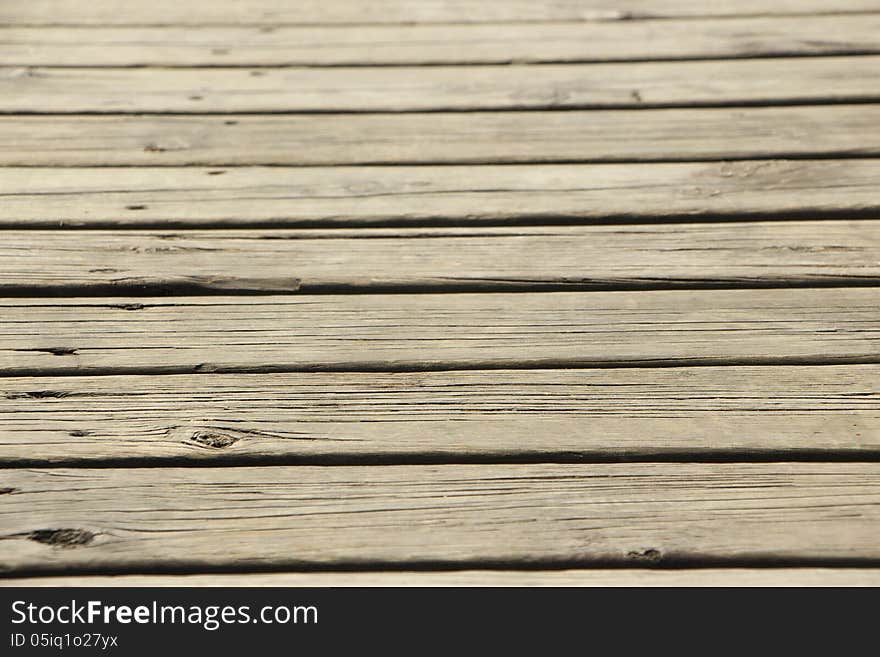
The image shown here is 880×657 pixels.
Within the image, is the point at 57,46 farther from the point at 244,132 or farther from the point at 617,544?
the point at 617,544

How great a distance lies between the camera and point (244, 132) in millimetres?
1868

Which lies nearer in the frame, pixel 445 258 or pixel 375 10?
pixel 445 258

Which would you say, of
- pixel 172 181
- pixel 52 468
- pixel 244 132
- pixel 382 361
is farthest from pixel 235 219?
pixel 52 468

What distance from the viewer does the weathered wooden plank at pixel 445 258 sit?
152 centimetres

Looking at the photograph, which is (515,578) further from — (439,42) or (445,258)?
(439,42)

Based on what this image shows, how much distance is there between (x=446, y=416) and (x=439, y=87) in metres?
0.95

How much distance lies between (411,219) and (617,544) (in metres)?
0.72

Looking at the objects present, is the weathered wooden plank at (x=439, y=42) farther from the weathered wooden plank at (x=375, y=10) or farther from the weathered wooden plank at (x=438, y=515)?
the weathered wooden plank at (x=438, y=515)

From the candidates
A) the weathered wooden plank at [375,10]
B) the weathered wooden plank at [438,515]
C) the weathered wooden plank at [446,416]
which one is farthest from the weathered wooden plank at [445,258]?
the weathered wooden plank at [375,10]

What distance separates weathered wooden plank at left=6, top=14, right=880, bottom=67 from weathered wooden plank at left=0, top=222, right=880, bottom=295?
649 mm

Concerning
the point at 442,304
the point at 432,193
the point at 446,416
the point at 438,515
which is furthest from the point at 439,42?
the point at 438,515

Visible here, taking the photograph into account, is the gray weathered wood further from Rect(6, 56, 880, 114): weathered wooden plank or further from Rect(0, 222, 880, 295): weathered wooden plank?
Rect(6, 56, 880, 114): weathered wooden plank

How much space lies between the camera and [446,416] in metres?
1.32

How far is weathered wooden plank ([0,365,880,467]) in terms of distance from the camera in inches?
50.1
